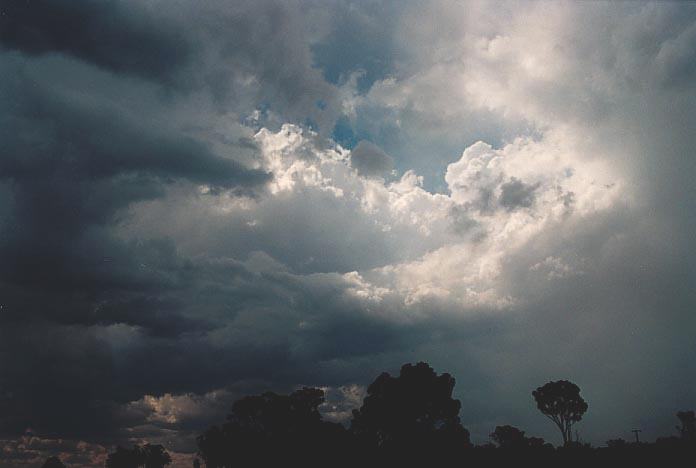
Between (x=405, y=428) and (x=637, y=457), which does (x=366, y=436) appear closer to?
(x=405, y=428)

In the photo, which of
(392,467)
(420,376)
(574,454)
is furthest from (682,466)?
(420,376)

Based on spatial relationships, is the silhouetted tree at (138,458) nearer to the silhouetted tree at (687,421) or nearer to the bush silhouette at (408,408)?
the bush silhouette at (408,408)

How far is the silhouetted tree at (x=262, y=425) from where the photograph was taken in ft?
313

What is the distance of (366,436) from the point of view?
8850 cm

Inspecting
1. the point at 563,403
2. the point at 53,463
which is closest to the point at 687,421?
the point at 563,403

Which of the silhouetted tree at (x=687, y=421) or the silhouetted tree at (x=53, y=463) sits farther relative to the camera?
the silhouetted tree at (x=53, y=463)

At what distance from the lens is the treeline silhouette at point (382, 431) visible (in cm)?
6781

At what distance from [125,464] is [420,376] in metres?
108

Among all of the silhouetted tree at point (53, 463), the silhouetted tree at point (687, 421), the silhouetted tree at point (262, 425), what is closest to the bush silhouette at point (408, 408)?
the silhouetted tree at point (262, 425)

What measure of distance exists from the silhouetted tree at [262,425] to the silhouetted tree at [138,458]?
5740 cm

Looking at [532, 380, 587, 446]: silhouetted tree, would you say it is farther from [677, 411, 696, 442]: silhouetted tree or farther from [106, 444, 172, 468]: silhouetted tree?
[106, 444, 172, 468]: silhouetted tree

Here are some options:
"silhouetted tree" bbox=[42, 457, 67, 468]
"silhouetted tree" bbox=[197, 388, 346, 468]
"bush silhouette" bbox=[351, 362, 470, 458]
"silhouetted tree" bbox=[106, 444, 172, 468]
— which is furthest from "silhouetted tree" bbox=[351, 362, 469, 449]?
"silhouetted tree" bbox=[42, 457, 67, 468]

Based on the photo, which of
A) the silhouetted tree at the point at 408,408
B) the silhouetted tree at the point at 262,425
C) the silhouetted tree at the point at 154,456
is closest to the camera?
the silhouetted tree at the point at 408,408

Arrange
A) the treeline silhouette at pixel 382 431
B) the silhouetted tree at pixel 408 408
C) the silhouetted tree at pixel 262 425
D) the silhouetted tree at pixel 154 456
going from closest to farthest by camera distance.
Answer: the treeline silhouette at pixel 382 431
the silhouetted tree at pixel 408 408
the silhouetted tree at pixel 262 425
the silhouetted tree at pixel 154 456
